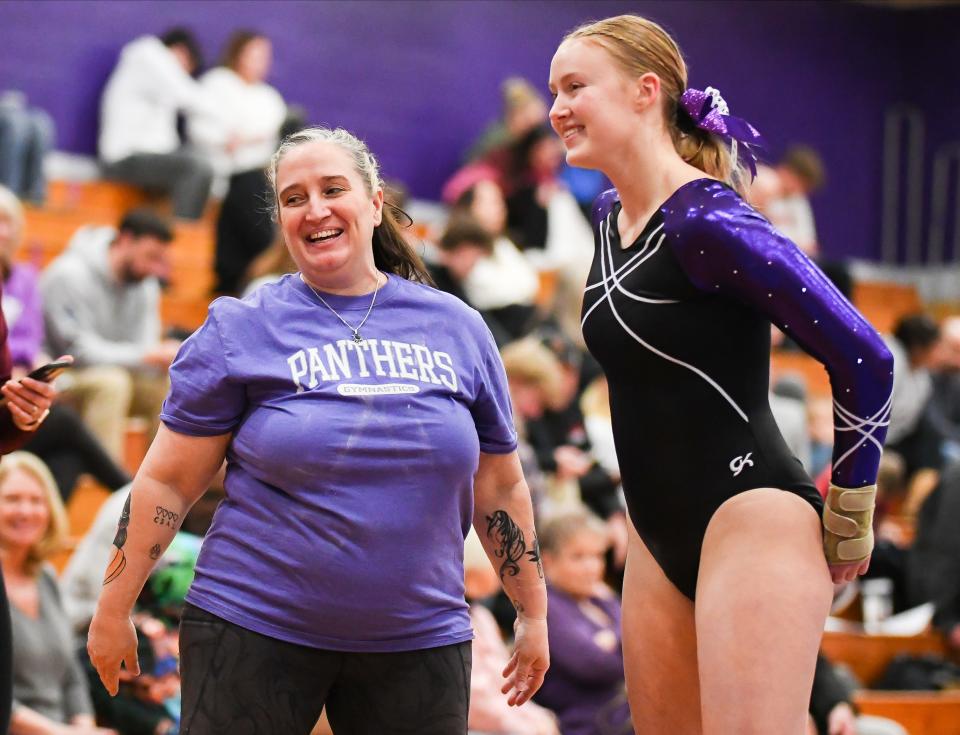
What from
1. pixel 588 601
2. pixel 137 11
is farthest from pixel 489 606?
pixel 137 11

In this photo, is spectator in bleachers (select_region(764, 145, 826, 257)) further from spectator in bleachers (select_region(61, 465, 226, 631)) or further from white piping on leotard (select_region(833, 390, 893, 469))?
white piping on leotard (select_region(833, 390, 893, 469))

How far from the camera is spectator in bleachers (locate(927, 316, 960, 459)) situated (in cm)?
965

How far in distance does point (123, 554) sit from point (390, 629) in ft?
1.71

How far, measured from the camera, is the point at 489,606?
17.9 ft

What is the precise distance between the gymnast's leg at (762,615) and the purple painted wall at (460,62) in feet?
28.2

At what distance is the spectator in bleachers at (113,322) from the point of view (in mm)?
6273

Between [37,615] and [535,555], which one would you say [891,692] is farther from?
[535,555]

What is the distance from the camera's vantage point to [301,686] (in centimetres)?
271

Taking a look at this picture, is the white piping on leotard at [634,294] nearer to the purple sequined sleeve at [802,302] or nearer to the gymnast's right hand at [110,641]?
the purple sequined sleeve at [802,302]

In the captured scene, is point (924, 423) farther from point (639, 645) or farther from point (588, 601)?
point (639, 645)

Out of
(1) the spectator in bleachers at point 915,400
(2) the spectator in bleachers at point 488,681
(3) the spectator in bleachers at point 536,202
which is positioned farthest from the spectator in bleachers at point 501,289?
(2) the spectator in bleachers at point 488,681

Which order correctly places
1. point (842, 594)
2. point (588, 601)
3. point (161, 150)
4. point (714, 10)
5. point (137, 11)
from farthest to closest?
point (714, 10)
point (137, 11)
point (161, 150)
point (588, 601)
point (842, 594)

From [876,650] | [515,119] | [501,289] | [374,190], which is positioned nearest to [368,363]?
[374,190]

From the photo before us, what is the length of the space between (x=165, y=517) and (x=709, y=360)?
103 centimetres
